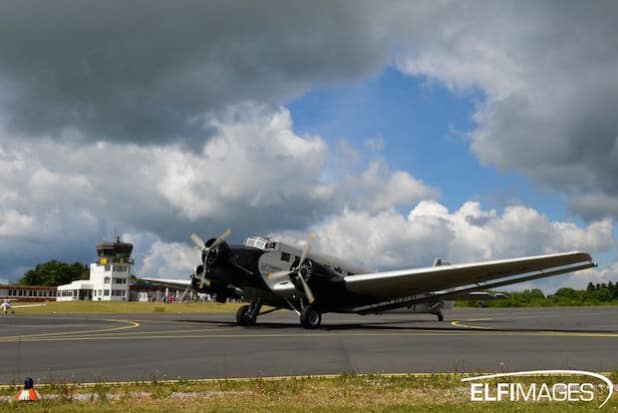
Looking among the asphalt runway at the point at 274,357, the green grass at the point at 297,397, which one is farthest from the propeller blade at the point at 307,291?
the green grass at the point at 297,397

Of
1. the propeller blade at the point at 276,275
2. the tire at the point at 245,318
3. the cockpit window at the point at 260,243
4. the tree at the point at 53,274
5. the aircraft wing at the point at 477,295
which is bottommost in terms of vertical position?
the tire at the point at 245,318

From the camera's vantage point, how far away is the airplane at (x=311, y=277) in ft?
93.7

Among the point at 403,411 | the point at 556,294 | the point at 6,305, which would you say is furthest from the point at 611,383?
the point at 556,294

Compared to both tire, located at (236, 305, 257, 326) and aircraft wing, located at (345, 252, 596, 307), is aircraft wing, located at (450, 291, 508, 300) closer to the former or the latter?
aircraft wing, located at (345, 252, 596, 307)

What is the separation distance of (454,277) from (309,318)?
7790 millimetres

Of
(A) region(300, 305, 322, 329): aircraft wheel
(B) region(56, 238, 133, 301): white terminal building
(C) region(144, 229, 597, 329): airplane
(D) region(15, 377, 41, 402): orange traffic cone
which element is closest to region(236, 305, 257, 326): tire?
(C) region(144, 229, 597, 329): airplane

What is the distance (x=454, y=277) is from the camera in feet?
97.8

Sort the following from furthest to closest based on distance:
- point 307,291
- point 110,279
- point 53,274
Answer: point 53,274 → point 110,279 → point 307,291

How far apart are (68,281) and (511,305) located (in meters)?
149

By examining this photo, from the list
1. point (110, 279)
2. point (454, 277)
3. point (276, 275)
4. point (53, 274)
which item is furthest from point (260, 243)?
point (53, 274)

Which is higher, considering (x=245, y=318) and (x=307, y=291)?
(x=307, y=291)

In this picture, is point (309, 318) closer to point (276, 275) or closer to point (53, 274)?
A: point (276, 275)

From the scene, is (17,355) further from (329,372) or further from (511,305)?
(511,305)

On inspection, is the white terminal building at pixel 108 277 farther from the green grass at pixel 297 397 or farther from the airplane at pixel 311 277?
the green grass at pixel 297 397
